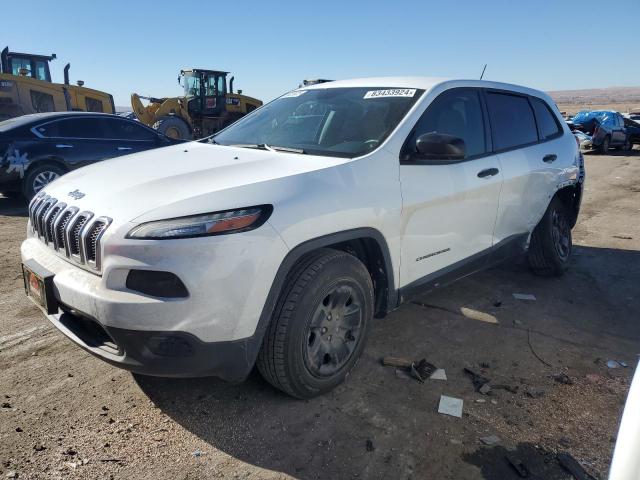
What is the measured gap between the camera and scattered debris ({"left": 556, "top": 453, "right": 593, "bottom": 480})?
2354 mm

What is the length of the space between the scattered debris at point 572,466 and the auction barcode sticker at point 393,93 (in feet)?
7.75

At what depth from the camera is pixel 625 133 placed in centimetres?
2047

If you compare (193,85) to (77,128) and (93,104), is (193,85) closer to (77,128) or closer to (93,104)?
(93,104)

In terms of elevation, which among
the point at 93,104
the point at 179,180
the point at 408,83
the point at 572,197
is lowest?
the point at 572,197

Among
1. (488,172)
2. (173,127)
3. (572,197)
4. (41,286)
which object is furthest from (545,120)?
(173,127)

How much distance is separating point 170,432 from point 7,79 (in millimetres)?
14660

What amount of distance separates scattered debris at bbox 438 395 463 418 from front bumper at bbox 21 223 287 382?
3.84 ft

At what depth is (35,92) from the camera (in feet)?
47.0

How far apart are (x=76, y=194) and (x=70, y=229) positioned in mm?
289

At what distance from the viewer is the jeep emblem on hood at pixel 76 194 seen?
8.90 feet

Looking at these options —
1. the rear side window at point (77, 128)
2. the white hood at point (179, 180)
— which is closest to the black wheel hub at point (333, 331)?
the white hood at point (179, 180)

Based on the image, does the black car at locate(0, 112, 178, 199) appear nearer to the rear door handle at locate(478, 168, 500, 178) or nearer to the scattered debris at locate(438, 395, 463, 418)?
the rear door handle at locate(478, 168, 500, 178)

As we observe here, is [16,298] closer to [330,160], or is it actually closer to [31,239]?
[31,239]

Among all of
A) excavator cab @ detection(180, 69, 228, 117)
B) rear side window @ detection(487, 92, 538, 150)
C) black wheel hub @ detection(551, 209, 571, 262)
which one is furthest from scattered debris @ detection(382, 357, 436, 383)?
excavator cab @ detection(180, 69, 228, 117)
